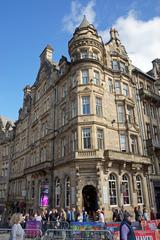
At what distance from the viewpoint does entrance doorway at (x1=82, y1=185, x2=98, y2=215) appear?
68.7ft

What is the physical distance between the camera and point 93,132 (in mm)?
22203

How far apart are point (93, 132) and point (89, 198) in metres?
6.30

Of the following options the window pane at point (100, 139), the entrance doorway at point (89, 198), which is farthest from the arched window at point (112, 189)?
the window pane at point (100, 139)

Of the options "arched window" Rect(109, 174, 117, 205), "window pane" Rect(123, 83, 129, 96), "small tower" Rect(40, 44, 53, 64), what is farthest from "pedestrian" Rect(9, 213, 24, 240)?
"small tower" Rect(40, 44, 53, 64)

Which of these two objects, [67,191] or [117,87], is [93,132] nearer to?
[67,191]

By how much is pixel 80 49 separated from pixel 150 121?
42.8 ft

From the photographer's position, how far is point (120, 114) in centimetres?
2644

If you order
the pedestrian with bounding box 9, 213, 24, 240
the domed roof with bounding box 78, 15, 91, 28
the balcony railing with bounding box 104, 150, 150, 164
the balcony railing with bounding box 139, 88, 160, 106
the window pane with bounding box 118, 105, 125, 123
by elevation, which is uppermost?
the domed roof with bounding box 78, 15, 91, 28

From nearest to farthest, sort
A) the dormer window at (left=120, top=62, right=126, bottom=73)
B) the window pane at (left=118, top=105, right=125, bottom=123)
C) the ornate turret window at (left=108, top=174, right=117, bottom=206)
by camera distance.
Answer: the ornate turret window at (left=108, top=174, right=117, bottom=206) < the window pane at (left=118, top=105, right=125, bottom=123) < the dormer window at (left=120, top=62, right=126, bottom=73)

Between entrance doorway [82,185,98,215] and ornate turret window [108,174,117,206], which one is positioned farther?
ornate turret window [108,174,117,206]

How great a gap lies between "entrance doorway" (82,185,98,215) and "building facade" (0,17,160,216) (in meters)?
0.09

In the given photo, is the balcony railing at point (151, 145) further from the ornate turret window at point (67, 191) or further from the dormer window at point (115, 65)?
the ornate turret window at point (67, 191)

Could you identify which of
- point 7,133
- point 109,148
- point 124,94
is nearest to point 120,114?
point 124,94

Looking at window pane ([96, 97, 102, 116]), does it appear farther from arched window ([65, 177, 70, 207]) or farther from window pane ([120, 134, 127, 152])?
arched window ([65, 177, 70, 207])
